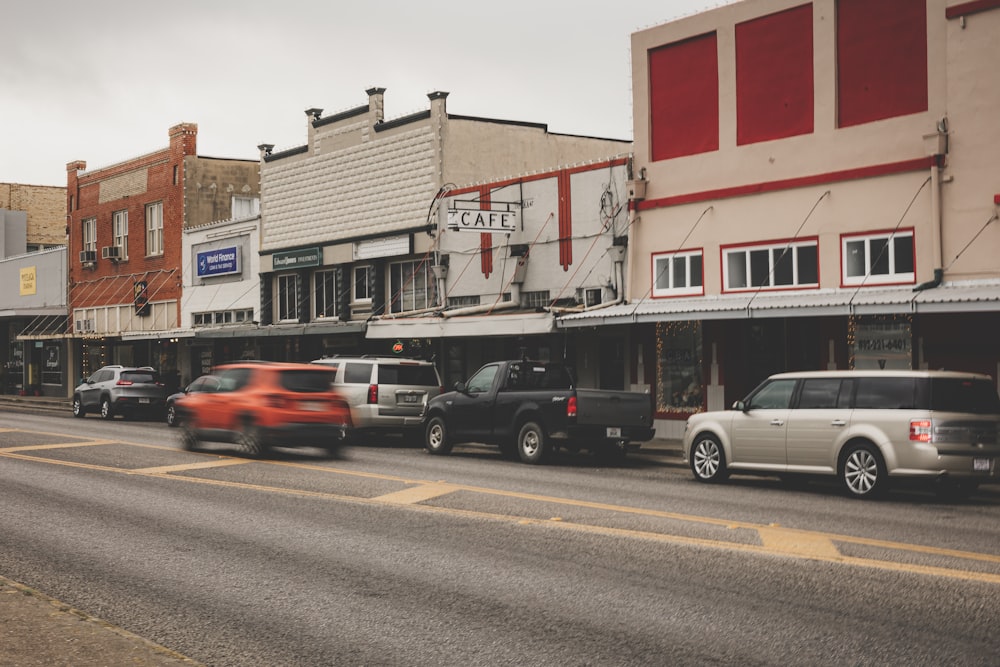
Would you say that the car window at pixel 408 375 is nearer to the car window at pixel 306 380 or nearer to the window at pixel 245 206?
the car window at pixel 306 380

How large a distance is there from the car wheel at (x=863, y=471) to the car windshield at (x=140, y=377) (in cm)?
2377

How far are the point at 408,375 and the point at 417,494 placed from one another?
9.87 m

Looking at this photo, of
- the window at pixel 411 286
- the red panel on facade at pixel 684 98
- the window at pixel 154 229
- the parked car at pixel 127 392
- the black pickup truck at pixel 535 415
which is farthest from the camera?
the window at pixel 154 229

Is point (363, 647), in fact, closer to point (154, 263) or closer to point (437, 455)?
point (437, 455)

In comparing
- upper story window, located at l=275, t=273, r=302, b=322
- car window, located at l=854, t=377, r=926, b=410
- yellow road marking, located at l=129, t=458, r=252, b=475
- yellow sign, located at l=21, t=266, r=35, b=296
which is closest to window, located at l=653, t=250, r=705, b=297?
car window, located at l=854, t=377, r=926, b=410

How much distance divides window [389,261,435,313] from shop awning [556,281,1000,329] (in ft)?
27.1

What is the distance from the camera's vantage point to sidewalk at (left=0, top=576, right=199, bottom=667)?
225 inches

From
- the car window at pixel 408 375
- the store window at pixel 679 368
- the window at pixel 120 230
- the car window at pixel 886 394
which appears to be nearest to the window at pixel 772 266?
the store window at pixel 679 368

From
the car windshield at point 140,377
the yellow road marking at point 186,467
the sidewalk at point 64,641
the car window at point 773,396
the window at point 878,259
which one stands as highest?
the window at point 878,259

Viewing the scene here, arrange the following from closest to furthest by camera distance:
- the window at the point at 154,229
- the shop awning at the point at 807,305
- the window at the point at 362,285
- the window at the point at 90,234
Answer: the shop awning at the point at 807,305 → the window at the point at 362,285 → the window at the point at 154,229 → the window at the point at 90,234

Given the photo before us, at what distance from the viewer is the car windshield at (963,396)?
13586 mm

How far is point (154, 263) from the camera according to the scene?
44.4 m

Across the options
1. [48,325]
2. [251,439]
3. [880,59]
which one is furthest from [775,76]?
[48,325]

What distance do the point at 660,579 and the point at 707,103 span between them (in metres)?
16.7
